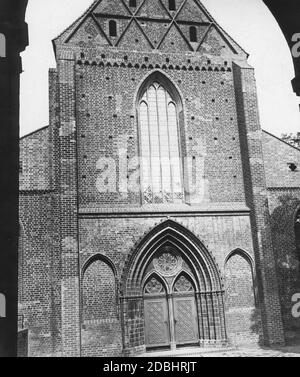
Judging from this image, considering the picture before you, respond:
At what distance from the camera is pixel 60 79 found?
14.9 metres

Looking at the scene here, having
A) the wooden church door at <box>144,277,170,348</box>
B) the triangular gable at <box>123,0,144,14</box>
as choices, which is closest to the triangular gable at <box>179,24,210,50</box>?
the triangular gable at <box>123,0,144,14</box>

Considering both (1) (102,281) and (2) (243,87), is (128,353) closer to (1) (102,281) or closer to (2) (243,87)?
(1) (102,281)

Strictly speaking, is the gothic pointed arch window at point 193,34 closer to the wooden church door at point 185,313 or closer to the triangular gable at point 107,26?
the triangular gable at point 107,26

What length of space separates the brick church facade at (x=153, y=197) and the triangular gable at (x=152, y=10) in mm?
53

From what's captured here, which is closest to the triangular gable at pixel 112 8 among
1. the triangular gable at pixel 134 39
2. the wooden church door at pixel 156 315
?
the triangular gable at pixel 134 39

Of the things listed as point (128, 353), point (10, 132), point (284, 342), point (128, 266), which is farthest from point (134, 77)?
point (10, 132)

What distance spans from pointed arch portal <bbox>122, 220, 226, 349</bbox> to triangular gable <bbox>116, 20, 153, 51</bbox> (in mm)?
6638

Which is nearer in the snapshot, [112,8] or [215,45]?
[112,8]

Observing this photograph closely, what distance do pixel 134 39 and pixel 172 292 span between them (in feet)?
30.3

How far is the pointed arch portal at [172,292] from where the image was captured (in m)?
13.9

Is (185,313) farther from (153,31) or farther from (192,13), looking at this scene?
(192,13)

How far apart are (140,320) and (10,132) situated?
35.6 feet

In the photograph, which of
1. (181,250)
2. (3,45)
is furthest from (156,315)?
(3,45)

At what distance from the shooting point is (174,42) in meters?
16.5
